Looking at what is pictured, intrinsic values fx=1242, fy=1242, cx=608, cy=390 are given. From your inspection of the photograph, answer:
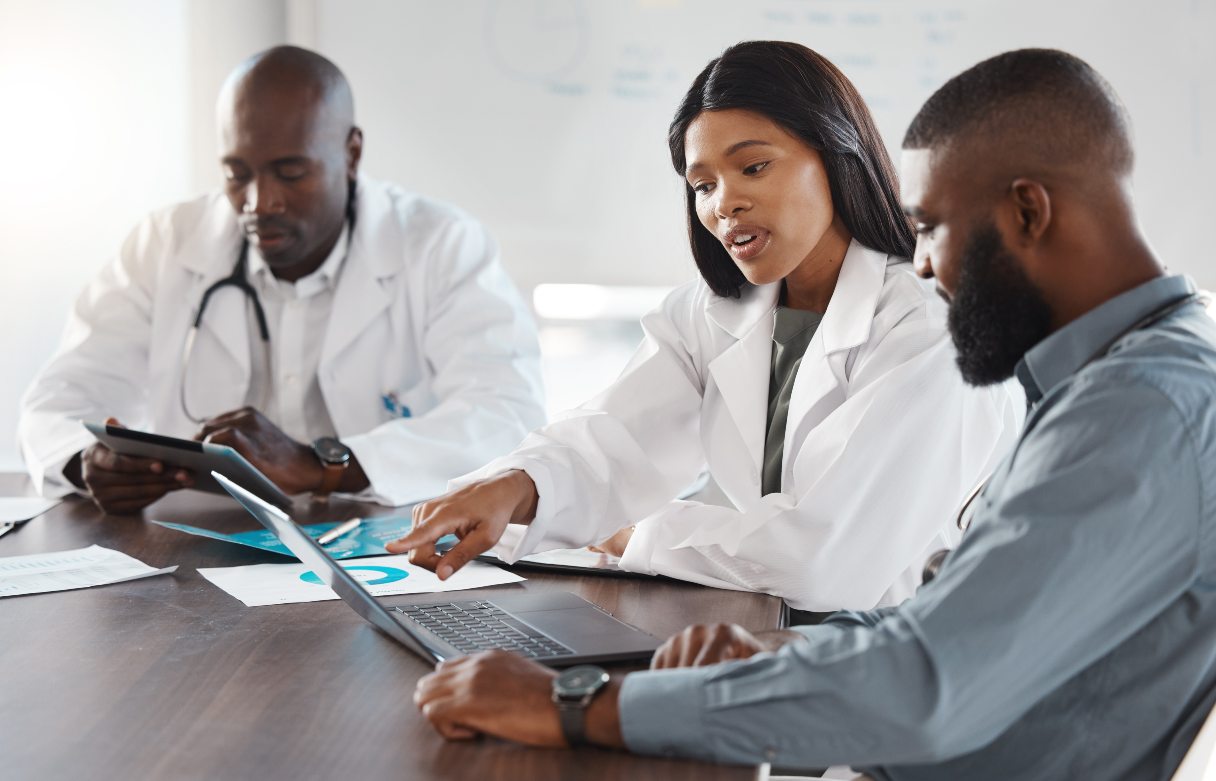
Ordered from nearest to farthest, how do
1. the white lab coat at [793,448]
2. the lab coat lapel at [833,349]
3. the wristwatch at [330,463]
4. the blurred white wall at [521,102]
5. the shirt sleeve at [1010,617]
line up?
1. the shirt sleeve at [1010,617]
2. the white lab coat at [793,448]
3. the lab coat lapel at [833,349]
4. the wristwatch at [330,463]
5. the blurred white wall at [521,102]

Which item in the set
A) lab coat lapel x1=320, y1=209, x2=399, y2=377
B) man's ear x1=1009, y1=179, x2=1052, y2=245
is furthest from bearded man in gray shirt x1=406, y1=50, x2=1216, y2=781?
lab coat lapel x1=320, y1=209, x2=399, y2=377

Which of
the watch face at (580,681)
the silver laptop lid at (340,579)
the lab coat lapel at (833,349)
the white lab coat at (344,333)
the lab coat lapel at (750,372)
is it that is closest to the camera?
the watch face at (580,681)

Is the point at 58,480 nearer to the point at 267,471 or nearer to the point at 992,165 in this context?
the point at 267,471

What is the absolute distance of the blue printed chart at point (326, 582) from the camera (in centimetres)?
141

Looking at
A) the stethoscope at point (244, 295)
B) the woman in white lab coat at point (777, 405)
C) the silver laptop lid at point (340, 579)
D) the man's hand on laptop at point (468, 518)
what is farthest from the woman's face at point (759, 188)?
the stethoscope at point (244, 295)

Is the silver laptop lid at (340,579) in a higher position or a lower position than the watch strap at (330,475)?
higher

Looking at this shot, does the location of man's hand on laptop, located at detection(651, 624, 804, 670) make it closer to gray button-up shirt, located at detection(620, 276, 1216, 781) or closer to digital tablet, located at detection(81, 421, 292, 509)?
gray button-up shirt, located at detection(620, 276, 1216, 781)

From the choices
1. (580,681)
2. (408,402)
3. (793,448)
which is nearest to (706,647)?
(580,681)

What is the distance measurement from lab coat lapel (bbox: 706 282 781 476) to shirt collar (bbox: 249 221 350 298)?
1.03 m

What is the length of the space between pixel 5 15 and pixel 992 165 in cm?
240

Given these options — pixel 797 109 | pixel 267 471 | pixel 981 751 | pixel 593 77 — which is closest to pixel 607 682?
pixel 981 751

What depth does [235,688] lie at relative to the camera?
1.09 m

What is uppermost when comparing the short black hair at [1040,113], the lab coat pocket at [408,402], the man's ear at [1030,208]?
the short black hair at [1040,113]

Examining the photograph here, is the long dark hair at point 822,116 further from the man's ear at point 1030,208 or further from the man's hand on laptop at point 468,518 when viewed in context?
the man's ear at point 1030,208
